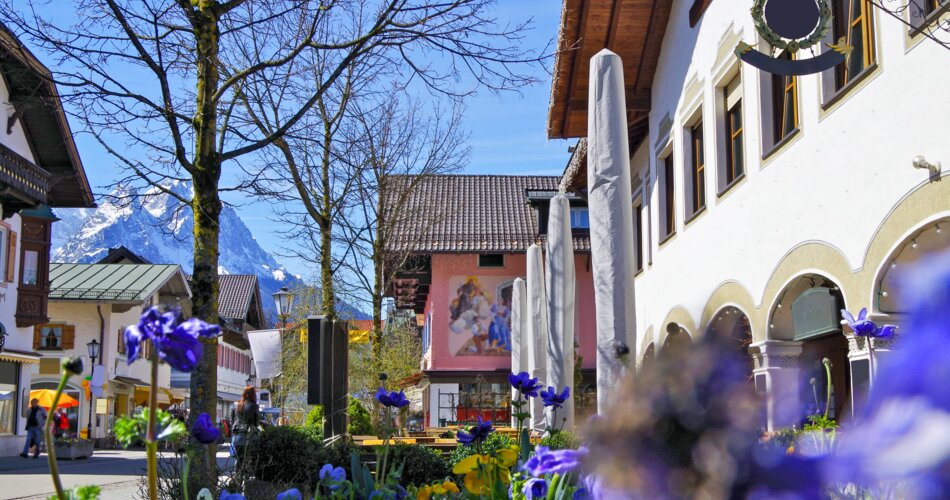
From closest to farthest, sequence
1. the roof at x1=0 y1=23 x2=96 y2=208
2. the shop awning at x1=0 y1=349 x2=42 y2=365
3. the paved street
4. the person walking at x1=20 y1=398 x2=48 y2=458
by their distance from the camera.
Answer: the paved street, the person walking at x1=20 y1=398 x2=48 y2=458, the shop awning at x1=0 y1=349 x2=42 y2=365, the roof at x1=0 y1=23 x2=96 y2=208

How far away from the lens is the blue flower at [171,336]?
1.20 m

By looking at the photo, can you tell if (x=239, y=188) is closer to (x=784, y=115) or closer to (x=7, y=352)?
(x=784, y=115)

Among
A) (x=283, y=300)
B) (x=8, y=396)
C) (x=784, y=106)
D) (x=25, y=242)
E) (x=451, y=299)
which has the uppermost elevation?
(x=25, y=242)

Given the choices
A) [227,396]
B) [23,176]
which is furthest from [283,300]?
[227,396]

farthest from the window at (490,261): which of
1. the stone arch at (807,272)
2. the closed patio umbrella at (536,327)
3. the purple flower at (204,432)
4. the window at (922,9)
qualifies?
the purple flower at (204,432)

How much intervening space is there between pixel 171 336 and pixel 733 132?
1180cm

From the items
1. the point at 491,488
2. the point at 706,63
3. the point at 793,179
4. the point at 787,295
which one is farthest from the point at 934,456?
the point at 706,63

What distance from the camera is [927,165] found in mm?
6832

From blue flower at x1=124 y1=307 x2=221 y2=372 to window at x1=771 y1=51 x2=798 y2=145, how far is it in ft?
30.5

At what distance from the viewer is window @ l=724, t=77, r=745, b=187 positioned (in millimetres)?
12055

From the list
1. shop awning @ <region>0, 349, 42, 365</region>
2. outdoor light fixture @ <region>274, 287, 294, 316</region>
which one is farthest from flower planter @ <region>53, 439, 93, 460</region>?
outdoor light fixture @ <region>274, 287, 294, 316</region>

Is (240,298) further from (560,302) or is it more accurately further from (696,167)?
(560,302)

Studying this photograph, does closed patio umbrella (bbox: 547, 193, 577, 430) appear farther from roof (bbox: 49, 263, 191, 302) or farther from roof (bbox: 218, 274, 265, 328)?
roof (bbox: 218, 274, 265, 328)

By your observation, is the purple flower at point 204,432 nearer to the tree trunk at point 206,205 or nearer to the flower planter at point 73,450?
the tree trunk at point 206,205
